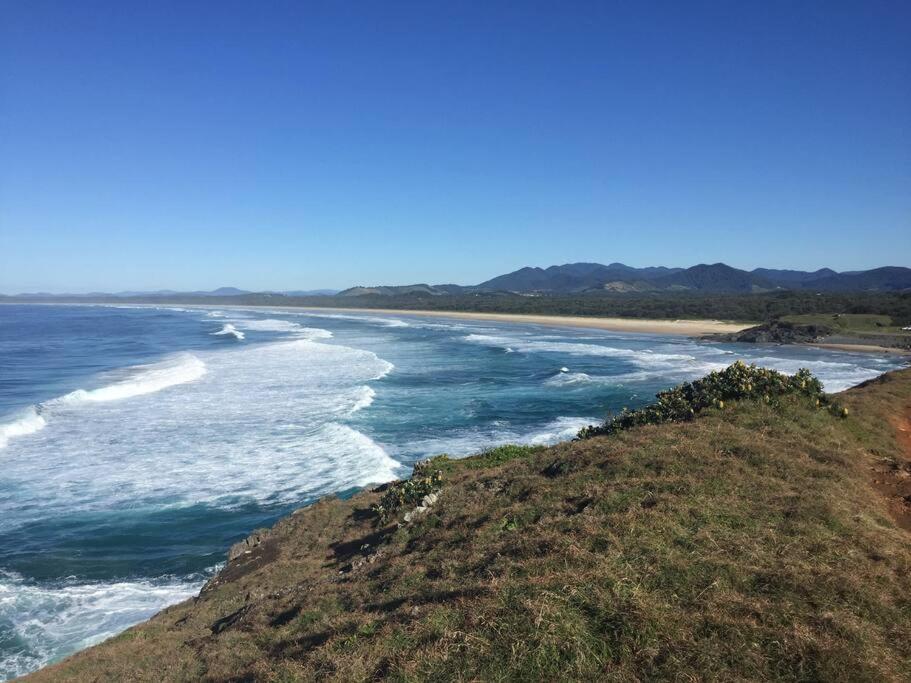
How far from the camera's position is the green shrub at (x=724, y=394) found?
11.7 metres

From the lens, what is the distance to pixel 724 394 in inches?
474

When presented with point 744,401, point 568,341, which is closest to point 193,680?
point 744,401

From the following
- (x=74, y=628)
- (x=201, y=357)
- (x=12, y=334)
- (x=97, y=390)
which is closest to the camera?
(x=74, y=628)

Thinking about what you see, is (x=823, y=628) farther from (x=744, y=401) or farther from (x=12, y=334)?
(x=12, y=334)

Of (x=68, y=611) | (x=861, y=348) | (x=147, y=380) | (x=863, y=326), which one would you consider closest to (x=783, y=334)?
(x=861, y=348)

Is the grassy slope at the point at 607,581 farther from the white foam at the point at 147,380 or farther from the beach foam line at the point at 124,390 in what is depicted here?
the white foam at the point at 147,380

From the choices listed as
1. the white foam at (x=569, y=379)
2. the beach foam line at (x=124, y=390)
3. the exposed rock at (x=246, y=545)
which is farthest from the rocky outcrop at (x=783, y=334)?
the exposed rock at (x=246, y=545)

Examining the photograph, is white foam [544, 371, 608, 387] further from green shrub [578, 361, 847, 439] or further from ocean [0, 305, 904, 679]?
green shrub [578, 361, 847, 439]

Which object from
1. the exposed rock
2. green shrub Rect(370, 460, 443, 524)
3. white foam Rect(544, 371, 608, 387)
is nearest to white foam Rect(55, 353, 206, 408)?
the exposed rock

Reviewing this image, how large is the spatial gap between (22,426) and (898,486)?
2888 cm

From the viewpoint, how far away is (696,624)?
4.94 meters

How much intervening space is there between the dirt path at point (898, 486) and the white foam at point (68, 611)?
1238 cm

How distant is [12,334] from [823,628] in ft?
259

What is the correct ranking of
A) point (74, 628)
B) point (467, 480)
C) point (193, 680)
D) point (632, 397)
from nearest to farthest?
point (193, 680) → point (74, 628) → point (467, 480) → point (632, 397)
